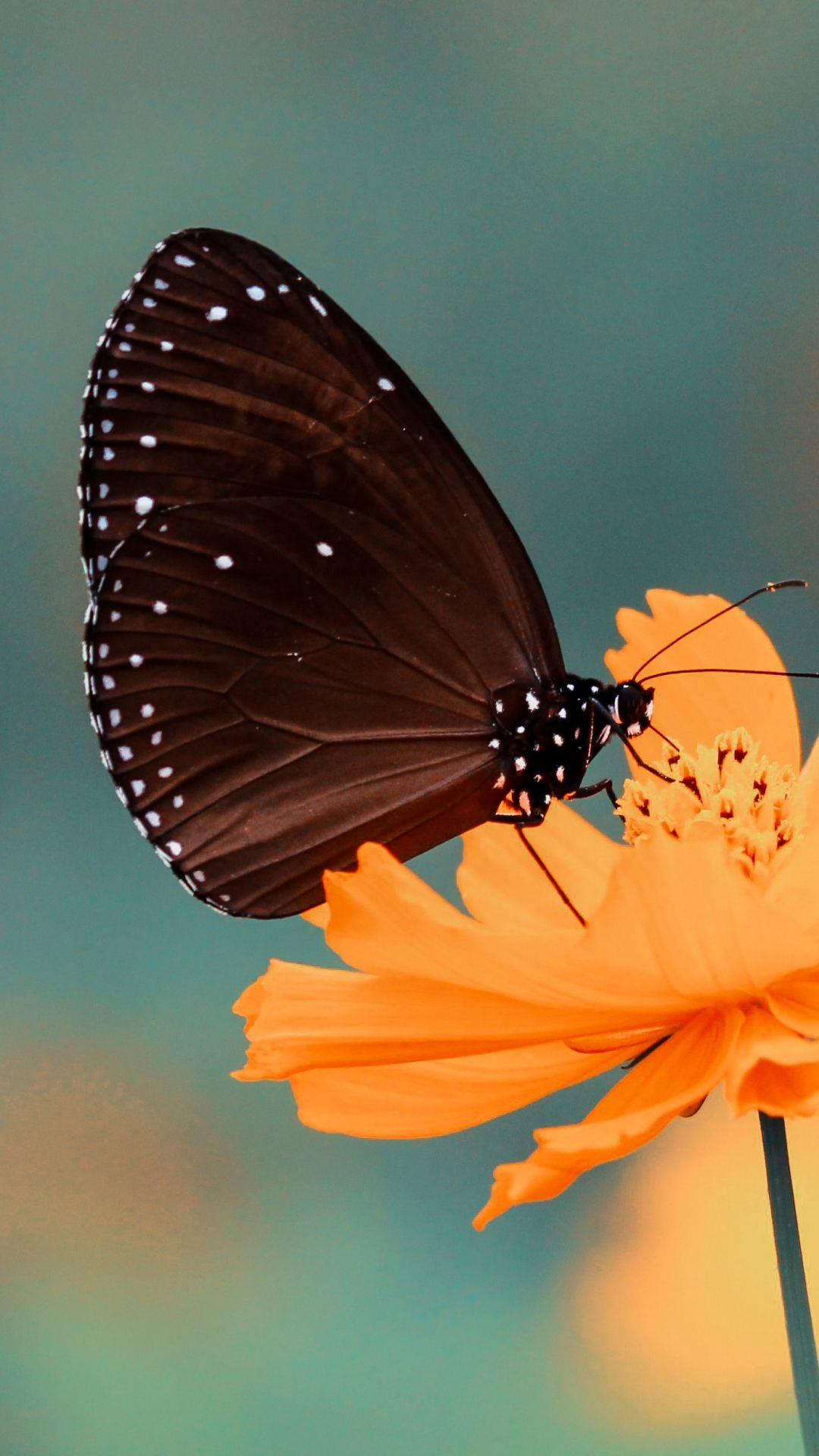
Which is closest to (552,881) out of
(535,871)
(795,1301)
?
(535,871)

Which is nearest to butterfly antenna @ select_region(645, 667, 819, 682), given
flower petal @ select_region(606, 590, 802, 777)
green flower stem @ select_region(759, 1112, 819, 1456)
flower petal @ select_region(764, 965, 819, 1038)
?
flower petal @ select_region(606, 590, 802, 777)

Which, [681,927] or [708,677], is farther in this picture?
[708,677]

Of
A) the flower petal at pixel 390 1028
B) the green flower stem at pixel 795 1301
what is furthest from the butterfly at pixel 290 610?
the green flower stem at pixel 795 1301

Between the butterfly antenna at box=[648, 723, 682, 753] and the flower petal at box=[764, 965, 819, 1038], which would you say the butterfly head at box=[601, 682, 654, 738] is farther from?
the flower petal at box=[764, 965, 819, 1038]

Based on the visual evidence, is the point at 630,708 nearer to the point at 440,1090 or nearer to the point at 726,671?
the point at 726,671

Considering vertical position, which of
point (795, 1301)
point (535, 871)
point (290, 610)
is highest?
point (290, 610)

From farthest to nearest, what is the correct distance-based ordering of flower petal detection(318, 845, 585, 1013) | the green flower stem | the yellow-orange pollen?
1. the yellow-orange pollen
2. flower petal detection(318, 845, 585, 1013)
3. the green flower stem

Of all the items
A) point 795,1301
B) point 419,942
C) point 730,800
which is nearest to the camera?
point 795,1301
